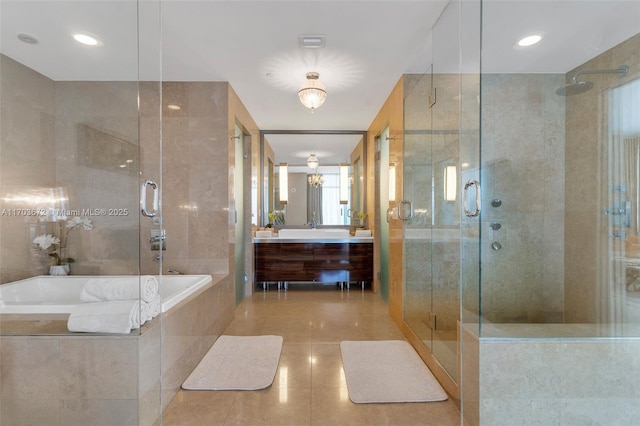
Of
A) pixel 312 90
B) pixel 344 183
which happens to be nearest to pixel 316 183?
pixel 344 183

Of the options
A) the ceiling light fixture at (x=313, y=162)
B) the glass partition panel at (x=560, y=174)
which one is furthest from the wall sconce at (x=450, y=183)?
the ceiling light fixture at (x=313, y=162)

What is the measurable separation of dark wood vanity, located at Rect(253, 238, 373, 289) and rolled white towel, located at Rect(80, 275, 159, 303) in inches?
105

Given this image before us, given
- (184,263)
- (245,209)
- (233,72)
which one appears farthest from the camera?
(245,209)

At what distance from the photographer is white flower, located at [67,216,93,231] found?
7.41ft

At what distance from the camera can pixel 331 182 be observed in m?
5.18

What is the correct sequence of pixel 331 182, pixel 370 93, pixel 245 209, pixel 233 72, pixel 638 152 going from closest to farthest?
pixel 638 152 → pixel 233 72 → pixel 370 93 → pixel 245 209 → pixel 331 182

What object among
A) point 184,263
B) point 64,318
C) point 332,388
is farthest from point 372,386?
point 184,263

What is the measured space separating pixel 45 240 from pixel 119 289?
865mm

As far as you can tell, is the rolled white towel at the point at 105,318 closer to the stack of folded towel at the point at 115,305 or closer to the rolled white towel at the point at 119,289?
the stack of folded towel at the point at 115,305

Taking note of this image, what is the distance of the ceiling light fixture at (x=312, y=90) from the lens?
299 centimetres

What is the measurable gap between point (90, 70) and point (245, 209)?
2.36 metres

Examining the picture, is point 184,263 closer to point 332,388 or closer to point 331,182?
point 332,388

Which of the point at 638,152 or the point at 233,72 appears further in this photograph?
the point at 233,72

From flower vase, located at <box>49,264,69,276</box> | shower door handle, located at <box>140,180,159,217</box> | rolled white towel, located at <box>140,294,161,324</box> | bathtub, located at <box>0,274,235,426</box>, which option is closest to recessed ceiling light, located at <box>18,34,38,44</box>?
shower door handle, located at <box>140,180,159,217</box>
